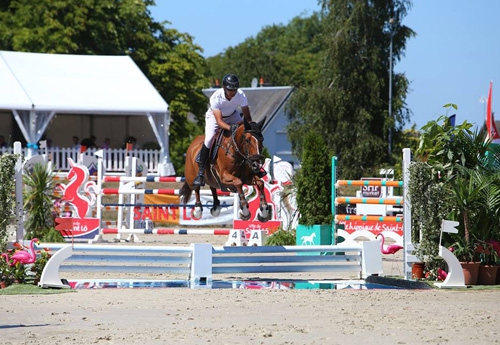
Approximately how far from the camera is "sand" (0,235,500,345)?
23.4 ft

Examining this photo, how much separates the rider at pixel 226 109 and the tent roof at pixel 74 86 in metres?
17.9

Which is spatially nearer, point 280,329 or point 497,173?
point 280,329

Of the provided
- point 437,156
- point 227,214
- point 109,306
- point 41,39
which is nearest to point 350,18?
point 41,39

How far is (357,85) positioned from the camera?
39344mm

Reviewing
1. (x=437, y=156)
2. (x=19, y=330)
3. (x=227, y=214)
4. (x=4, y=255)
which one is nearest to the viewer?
(x=19, y=330)

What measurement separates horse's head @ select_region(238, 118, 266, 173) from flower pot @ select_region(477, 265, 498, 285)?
2860mm

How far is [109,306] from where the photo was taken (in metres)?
9.07

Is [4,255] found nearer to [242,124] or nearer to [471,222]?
[242,124]

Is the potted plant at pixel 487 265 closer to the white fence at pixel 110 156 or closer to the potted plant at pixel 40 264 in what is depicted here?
the potted plant at pixel 40 264

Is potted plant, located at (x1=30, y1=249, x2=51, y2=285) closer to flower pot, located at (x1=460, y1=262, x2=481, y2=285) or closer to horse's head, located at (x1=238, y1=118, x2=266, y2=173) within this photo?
horse's head, located at (x1=238, y1=118, x2=266, y2=173)

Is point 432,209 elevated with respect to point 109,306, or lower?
elevated

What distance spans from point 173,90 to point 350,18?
9.68 metres

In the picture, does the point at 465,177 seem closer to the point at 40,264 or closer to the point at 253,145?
the point at 253,145

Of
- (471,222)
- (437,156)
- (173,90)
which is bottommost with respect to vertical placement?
(471,222)
